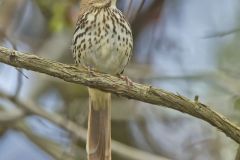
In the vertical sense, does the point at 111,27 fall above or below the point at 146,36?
below

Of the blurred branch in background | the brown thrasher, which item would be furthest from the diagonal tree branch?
the blurred branch in background

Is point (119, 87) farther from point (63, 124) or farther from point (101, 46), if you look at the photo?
point (63, 124)

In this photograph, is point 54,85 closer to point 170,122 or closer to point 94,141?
point 170,122

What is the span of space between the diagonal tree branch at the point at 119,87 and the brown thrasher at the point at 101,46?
28.9 inches

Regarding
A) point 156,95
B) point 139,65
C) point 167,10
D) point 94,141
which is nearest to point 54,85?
point 139,65

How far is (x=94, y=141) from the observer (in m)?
4.40

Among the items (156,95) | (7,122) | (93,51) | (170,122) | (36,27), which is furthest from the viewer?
(36,27)

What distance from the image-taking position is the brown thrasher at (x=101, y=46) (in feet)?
14.2

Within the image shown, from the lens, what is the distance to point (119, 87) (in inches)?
A: 140

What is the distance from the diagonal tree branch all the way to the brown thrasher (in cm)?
73

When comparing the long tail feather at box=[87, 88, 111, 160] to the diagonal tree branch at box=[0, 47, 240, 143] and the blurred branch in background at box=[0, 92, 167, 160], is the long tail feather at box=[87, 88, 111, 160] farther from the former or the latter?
the diagonal tree branch at box=[0, 47, 240, 143]

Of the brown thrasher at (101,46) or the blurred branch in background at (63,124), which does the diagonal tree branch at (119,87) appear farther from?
the blurred branch in background at (63,124)

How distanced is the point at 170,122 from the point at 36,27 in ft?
5.72

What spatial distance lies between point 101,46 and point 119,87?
81cm
